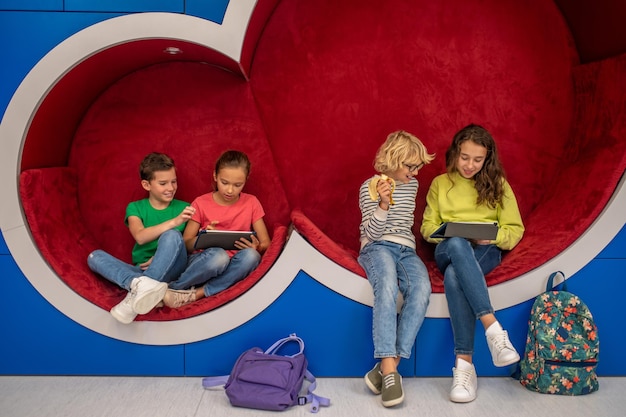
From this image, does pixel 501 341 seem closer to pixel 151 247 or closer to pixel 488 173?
pixel 488 173

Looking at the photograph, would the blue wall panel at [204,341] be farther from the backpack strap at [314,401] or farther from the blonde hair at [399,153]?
the blonde hair at [399,153]

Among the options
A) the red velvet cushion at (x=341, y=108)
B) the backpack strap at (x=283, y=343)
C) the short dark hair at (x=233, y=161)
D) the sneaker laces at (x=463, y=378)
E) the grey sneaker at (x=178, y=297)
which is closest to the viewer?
the sneaker laces at (x=463, y=378)

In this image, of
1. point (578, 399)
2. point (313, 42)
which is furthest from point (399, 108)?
point (578, 399)

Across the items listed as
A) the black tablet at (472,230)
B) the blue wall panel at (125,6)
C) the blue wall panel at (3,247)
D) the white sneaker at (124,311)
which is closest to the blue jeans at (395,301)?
the black tablet at (472,230)

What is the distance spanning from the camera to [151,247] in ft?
9.02

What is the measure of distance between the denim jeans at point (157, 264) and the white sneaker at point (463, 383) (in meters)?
1.23

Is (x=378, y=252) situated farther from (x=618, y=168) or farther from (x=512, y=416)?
(x=618, y=168)

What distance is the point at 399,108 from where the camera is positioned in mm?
2977

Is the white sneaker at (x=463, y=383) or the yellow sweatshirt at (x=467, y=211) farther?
the yellow sweatshirt at (x=467, y=211)

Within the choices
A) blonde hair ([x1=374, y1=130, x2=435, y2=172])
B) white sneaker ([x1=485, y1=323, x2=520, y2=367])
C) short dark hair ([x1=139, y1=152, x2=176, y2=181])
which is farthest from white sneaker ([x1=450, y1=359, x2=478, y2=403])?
short dark hair ([x1=139, y1=152, x2=176, y2=181])

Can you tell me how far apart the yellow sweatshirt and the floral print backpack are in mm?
335

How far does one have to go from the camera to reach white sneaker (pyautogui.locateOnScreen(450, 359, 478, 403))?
221 cm

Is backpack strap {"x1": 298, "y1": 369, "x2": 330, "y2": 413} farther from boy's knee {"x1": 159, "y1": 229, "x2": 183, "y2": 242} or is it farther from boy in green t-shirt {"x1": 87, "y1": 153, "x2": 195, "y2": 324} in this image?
boy's knee {"x1": 159, "y1": 229, "x2": 183, "y2": 242}

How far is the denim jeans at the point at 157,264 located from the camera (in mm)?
2445
